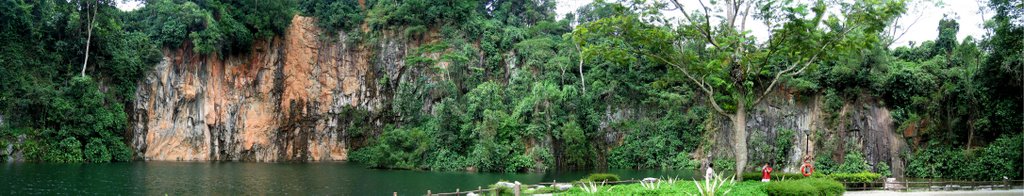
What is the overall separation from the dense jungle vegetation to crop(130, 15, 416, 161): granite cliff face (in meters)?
1.33

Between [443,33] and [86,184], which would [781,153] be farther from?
[86,184]

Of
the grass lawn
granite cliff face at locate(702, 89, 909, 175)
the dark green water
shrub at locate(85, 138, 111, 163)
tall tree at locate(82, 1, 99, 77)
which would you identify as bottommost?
the dark green water

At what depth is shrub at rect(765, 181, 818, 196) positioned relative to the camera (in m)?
15.4

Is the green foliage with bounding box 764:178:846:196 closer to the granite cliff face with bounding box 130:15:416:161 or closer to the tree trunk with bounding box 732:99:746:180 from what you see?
the tree trunk with bounding box 732:99:746:180

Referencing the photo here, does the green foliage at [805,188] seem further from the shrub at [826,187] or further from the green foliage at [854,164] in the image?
the green foliage at [854,164]

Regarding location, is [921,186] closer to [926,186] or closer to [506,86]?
[926,186]

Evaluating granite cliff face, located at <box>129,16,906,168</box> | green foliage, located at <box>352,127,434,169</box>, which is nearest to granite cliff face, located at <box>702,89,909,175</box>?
granite cliff face, located at <box>129,16,906,168</box>

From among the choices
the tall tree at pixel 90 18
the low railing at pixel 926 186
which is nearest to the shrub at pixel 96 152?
the tall tree at pixel 90 18

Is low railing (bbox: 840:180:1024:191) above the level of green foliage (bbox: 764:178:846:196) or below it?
below

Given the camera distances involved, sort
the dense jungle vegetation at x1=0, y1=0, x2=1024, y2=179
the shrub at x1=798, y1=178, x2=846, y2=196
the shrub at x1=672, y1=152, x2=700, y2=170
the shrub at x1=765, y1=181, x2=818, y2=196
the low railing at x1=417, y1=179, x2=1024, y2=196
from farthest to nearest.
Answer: the shrub at x1=672, y1=152, x2=700, y2=170 → the dense jungle vegetation at x1=0, y1=0, x2=1024, y2=179 → the low railing at x1=417, y1=179, x2=1024, y2=196 → the shrub at x1=798, y1=178, x2=846, y2=196 → the shrub at x1=765, y1=181, x2=818, y2=196

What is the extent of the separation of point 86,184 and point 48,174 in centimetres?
592

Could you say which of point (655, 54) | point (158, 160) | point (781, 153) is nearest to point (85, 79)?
point (158, 160)

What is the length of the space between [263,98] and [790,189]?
46.8 metres

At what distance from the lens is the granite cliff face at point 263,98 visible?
51000mm
